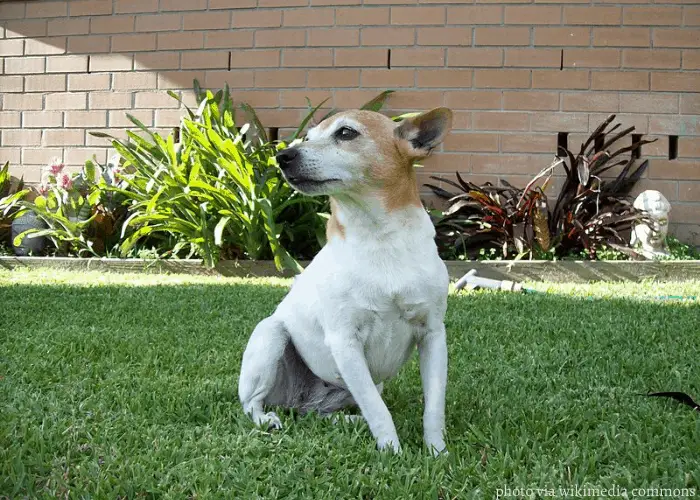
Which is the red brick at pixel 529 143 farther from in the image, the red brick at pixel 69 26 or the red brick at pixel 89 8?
the red brick at pixel 69 26

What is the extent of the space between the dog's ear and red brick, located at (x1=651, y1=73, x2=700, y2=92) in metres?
5.01

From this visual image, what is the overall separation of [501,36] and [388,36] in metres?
1.05

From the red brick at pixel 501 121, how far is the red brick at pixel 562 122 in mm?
126

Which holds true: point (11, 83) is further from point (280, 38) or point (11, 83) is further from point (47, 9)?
point (280, 38)

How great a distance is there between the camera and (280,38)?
6961 millimetres

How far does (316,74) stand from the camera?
690 cm

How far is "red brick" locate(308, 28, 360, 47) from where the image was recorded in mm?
6801

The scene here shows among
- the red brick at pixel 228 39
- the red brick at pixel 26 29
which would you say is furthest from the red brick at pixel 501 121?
the red brick at pixel 26 29

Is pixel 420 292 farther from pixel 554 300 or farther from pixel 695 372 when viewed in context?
pixel 554 300

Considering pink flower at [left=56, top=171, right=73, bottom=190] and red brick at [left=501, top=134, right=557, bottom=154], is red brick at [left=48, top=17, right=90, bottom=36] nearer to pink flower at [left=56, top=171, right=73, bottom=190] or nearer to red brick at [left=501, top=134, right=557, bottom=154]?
pink flower at [left=56, top=171, right=73, bottom=190]

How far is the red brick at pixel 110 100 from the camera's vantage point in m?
7.31

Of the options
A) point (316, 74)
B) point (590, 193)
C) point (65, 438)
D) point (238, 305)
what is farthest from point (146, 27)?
point (65, 438)

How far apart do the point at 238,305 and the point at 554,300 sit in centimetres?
194

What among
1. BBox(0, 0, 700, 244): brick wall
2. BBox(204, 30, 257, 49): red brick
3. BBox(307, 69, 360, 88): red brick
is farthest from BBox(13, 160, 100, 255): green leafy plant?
BBox(307, 69, 360, 88): red brick
